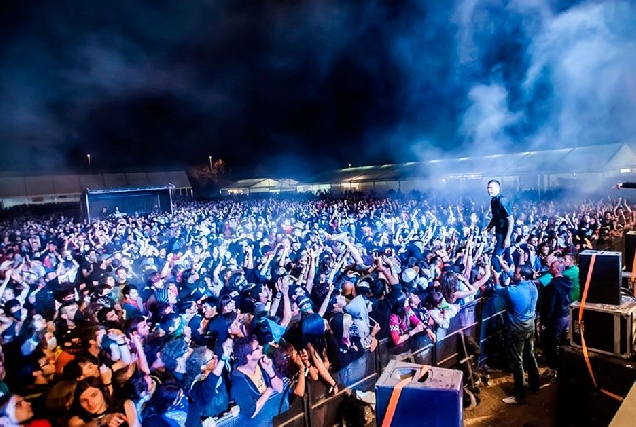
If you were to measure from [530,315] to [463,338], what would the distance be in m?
0.74

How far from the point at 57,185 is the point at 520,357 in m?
32.8

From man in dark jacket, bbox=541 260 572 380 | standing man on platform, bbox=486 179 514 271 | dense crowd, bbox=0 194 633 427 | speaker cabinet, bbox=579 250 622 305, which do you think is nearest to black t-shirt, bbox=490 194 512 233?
standing man on platform, bbox=486 179 514 271

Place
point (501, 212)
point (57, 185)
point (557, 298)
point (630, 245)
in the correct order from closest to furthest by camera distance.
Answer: point (630, 245) < point (557, 298) < point (501, 212) < point (57, 185)

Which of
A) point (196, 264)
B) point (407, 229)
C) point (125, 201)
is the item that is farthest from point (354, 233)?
point (125, 201)

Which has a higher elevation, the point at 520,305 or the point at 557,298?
the point at 520,305

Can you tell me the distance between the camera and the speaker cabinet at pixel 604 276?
3.26 metres

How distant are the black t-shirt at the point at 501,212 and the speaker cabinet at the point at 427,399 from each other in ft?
13.7

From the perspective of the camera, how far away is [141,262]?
6887mm

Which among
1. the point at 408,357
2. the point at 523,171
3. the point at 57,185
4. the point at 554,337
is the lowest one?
the point at 554,337

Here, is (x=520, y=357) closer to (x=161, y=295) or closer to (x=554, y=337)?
(x=554, y=337)

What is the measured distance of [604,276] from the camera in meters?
3.33

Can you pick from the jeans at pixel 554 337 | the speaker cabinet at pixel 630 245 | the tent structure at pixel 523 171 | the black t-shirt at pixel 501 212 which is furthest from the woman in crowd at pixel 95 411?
the tent structure at pixel 523 171

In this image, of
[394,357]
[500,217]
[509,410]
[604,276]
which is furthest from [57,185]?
[604,276]

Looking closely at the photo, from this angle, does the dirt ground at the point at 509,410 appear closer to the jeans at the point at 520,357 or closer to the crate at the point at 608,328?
the jeans at the point at 520,357
